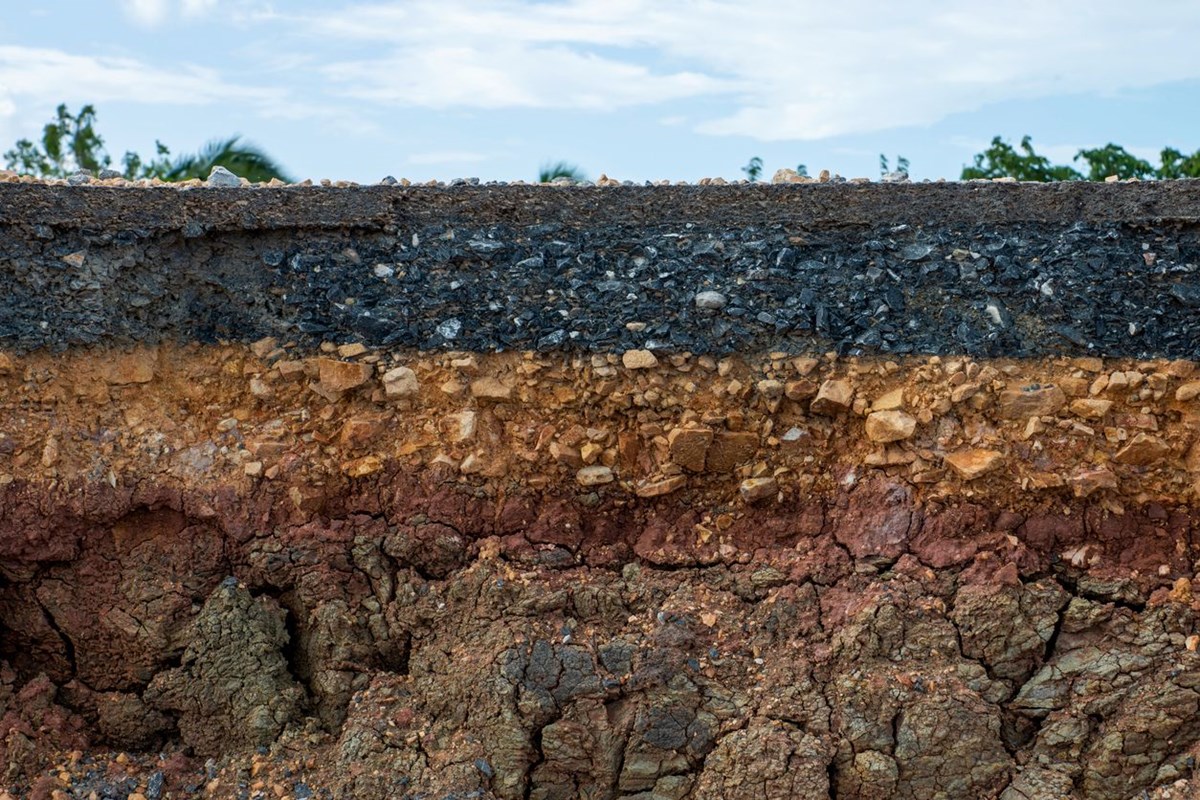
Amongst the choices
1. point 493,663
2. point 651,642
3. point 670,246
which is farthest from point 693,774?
point 670,246

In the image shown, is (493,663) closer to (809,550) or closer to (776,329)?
(809,550)

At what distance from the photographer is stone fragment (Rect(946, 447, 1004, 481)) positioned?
A: 18.6ft

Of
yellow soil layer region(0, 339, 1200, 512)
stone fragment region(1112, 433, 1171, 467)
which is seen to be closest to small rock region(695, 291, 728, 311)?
yellow soil layer region(0, 339, 1200, 512)

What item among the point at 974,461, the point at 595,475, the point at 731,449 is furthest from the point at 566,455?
the point at 974,461

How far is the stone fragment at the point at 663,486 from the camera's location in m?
5.91

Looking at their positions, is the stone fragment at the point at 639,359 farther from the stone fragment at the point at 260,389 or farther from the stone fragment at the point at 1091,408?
the stone fragment at the point at 1091,408

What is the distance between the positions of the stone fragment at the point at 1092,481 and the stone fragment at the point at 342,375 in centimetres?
303

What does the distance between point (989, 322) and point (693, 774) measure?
226 cm

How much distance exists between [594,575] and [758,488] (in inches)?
31.2

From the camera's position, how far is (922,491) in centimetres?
577

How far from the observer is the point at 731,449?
19.3 feet

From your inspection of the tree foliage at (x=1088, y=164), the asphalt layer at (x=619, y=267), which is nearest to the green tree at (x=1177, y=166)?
the tree foliage at (x=1088, y=164)

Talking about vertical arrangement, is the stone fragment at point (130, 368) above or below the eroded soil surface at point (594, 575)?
above

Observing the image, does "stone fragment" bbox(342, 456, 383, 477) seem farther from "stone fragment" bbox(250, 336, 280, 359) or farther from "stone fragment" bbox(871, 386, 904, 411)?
"stone fragment" bbox(871, 386, 904, 411)
